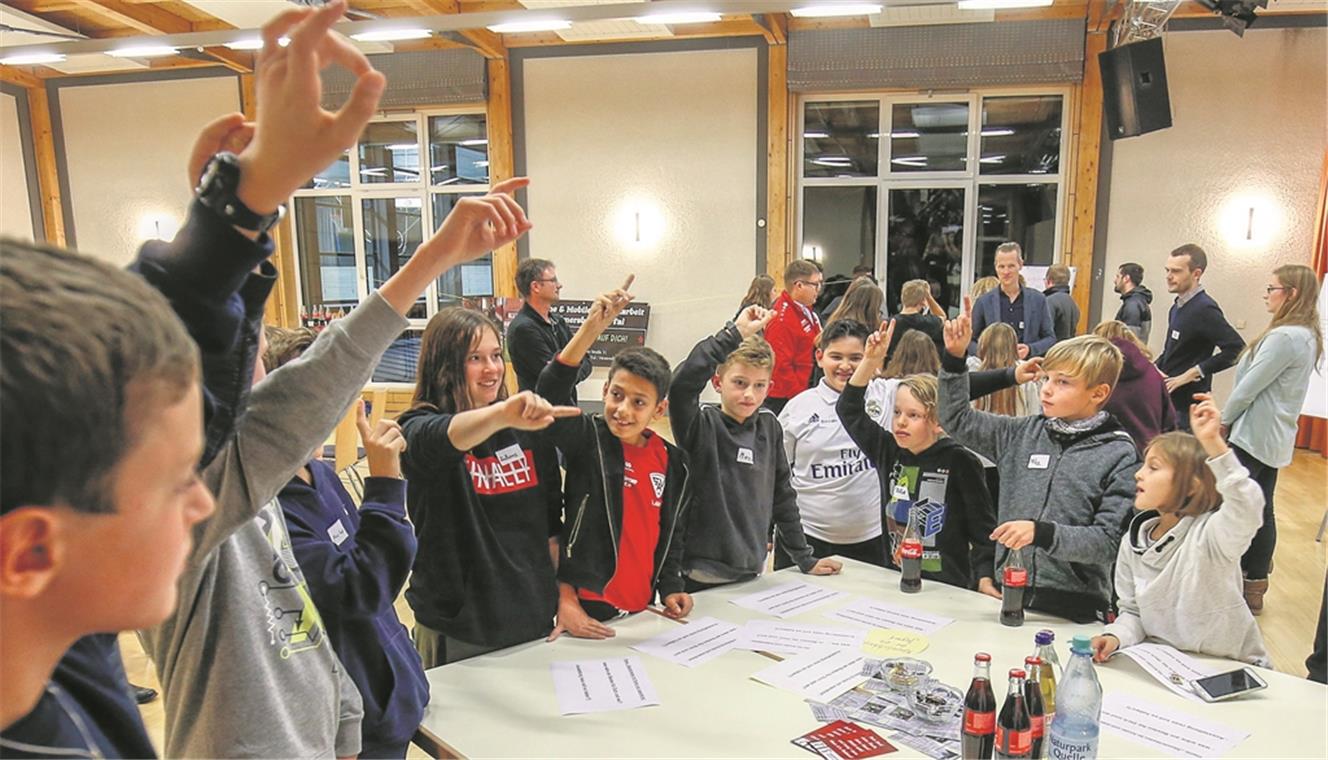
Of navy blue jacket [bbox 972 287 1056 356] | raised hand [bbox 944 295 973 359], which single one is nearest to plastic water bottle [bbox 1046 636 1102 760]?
raised hand [bbox 944 295 973 359]

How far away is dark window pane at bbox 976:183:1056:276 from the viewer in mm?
7062

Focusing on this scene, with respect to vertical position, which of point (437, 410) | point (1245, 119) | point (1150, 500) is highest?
point (1245, 119)

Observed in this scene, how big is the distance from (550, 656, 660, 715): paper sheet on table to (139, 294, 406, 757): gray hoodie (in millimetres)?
423

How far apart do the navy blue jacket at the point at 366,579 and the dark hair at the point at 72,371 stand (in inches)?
35.8

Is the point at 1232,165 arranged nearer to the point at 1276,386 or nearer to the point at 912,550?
the point at 1276,386

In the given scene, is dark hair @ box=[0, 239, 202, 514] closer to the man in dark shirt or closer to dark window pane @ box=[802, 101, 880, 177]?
the man in dark shirt

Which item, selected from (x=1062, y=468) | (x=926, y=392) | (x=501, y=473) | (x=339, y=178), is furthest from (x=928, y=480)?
(x=339, y=178)

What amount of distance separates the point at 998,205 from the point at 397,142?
19.7 ft

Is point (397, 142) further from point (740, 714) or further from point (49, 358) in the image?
point (49, 358)

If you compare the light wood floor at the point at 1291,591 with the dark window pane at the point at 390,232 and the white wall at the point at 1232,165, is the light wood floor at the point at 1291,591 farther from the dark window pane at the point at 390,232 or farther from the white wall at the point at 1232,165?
the dark window pane at the point at 390,232

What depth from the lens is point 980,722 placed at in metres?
1.36

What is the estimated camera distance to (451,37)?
700 centimetres

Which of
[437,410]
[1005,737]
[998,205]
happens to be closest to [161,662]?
[437,410]

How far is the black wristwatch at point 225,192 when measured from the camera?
67 cm
